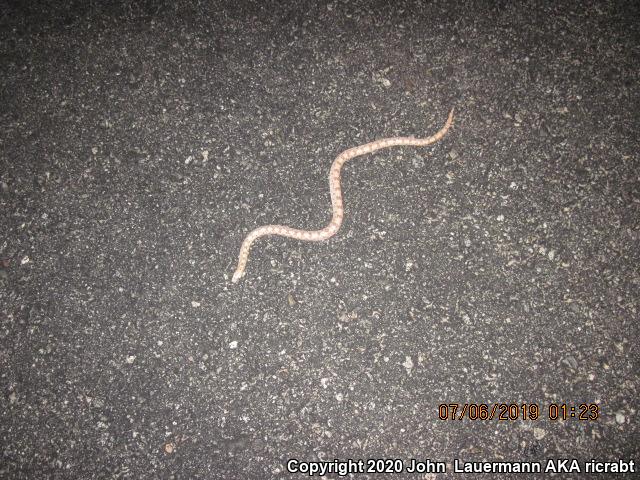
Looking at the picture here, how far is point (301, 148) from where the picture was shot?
10.9ft

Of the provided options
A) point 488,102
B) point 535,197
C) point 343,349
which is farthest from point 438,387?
point 488,102

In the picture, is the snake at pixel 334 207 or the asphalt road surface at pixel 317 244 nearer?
the asphalt road surface at pixel 317 244

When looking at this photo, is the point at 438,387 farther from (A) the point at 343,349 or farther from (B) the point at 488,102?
(B) the point at 488,102
